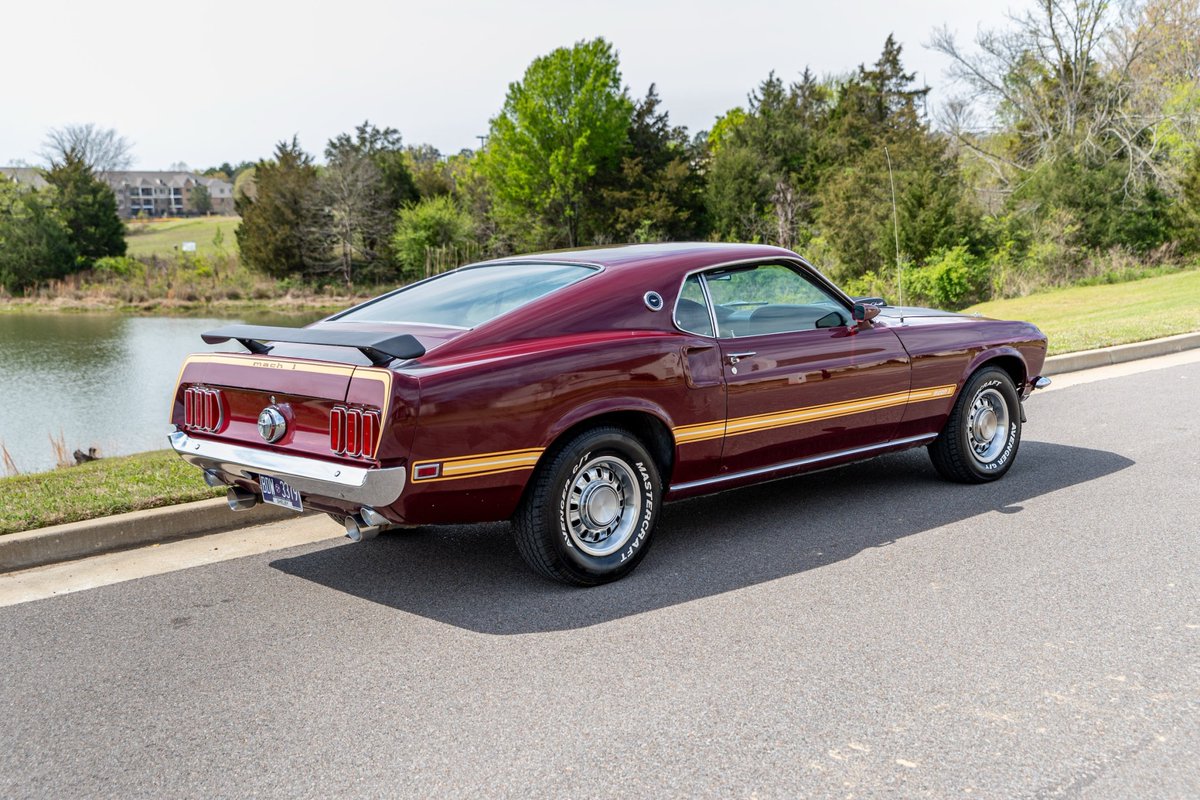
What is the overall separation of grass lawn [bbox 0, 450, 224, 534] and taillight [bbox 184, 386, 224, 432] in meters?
1.06

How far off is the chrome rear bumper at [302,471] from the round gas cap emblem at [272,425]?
0.08m

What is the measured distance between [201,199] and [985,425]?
163m

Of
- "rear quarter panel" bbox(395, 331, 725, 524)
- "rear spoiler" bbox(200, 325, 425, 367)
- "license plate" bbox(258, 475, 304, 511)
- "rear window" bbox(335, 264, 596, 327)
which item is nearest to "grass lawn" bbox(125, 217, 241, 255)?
"rear window" bbox(335, 264, 596, 327)

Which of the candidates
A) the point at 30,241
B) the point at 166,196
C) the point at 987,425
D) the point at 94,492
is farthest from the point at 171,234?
the point at 987,425

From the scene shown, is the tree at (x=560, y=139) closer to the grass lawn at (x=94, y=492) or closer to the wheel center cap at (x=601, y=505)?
the grass lawn at (x=94, y=492)

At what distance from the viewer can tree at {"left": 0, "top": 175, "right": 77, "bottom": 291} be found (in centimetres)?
5628

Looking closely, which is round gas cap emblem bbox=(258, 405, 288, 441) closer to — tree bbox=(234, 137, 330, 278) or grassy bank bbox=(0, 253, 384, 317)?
grassy bank bbox=(0, 253, 384, 317)

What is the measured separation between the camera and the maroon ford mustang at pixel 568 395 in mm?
4113

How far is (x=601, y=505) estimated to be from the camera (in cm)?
457

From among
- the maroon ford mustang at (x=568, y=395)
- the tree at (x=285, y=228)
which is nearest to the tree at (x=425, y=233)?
the tree at (x=285, y=228)

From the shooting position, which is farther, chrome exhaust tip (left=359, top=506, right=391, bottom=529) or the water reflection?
the water reflection

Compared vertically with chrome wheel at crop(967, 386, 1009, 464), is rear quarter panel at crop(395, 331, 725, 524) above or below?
above

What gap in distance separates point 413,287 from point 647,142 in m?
62.0

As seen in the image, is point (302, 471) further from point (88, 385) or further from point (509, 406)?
point (88, 385)
